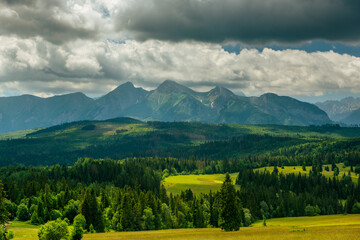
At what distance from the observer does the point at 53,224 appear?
61.3 m

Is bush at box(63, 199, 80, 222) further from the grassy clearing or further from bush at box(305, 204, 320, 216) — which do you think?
bush at box(305, 204, 320, 216)

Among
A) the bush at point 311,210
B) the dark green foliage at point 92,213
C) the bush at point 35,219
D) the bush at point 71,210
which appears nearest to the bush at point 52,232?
the dark green foliage at point 92,213

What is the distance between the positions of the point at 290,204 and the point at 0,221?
142m

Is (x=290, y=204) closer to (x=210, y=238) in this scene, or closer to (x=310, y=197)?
(x=310, y=197)

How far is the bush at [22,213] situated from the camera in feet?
367

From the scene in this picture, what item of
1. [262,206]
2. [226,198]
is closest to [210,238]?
[226,198]

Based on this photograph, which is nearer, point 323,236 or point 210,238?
point 323,236

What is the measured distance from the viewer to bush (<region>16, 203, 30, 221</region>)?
112 m

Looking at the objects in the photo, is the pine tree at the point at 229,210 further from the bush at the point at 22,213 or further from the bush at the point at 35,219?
the bush at the point at 22,213

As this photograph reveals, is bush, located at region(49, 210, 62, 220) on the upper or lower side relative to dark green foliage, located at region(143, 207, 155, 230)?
upper

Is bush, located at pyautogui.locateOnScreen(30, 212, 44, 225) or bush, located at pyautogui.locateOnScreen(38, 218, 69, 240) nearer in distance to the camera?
bush, located at pyautogui.locateOnScreen(38, 218, 69, 240)

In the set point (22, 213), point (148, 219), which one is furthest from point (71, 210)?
point (148, 219)

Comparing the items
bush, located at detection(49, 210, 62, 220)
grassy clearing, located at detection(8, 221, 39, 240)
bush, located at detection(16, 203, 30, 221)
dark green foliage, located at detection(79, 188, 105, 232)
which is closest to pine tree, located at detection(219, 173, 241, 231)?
grassy clearing, located at detection(8, 221, 39, 240)

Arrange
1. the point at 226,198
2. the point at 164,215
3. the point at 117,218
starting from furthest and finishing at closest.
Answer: the point at 164,215 < the point at 117,218 < the point at 226,198
